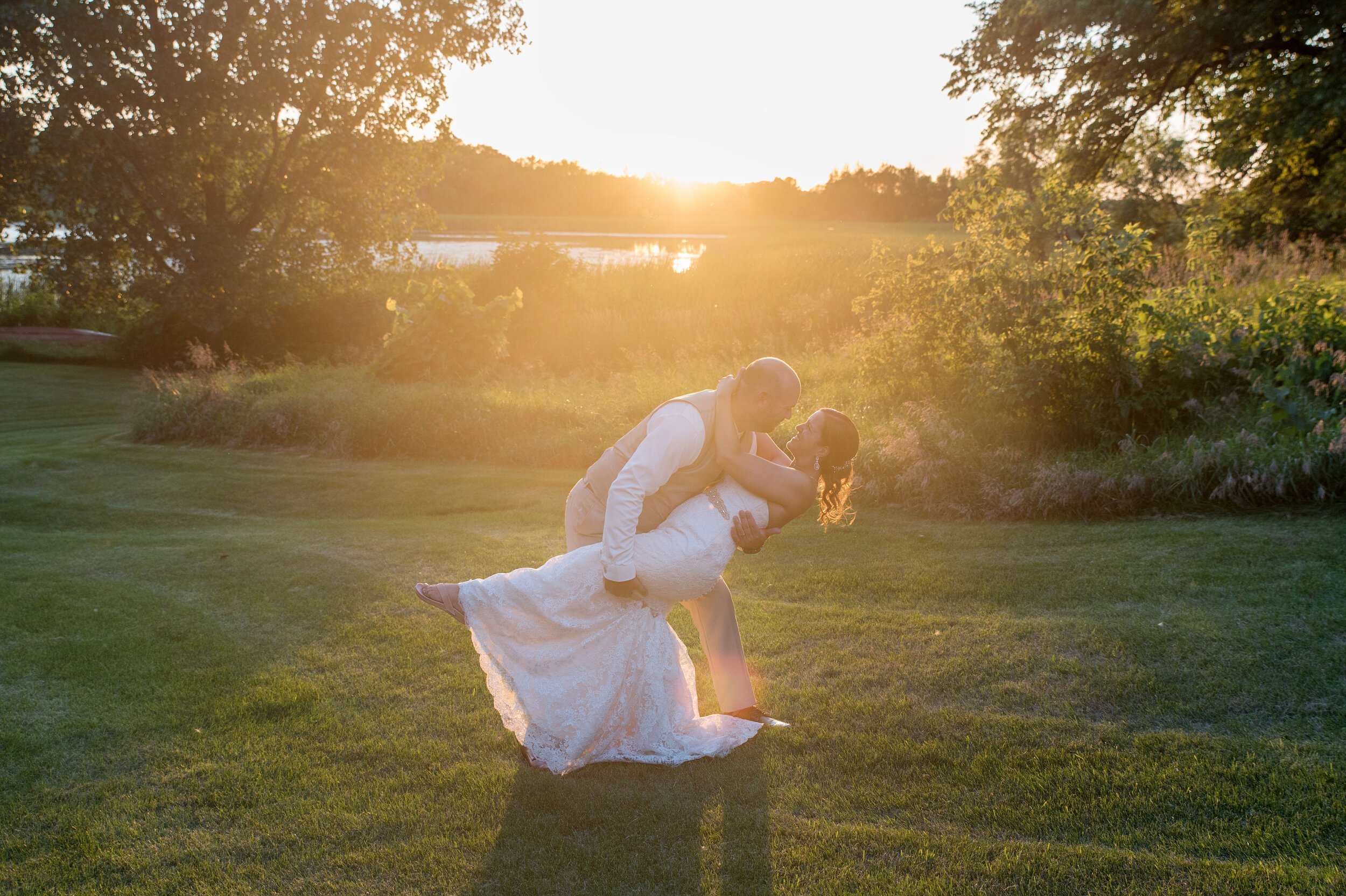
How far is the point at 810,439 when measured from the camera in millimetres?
4012

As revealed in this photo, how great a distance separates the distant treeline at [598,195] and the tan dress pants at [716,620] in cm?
5175

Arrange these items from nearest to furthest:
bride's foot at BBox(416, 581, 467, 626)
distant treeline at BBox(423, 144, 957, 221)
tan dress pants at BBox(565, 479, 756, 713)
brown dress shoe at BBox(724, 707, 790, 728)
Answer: bride's foot at BBox(416, 581, 467, 626)
tan dress pants at BBox(565, 479, 756, 713)
brown dress shoe at BBox(724, 707, 790, 728)
distant treeline at BBox(423, 144, 957, 221)

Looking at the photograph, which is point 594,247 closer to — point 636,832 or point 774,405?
point 774,405

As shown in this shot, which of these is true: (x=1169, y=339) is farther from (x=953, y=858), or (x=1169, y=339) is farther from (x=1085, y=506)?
(x=953, y=858)

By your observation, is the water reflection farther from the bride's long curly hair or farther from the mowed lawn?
the bride's long curly hair

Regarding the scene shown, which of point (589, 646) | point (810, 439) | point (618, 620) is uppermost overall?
point (810, 439)

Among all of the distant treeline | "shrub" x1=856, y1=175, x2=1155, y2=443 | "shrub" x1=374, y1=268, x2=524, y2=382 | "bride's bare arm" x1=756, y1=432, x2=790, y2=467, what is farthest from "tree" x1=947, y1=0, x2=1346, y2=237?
the distant treeline

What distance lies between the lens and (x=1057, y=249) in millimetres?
9555

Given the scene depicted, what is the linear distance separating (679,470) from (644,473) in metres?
0.35

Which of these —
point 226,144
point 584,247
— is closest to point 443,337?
point 226,144

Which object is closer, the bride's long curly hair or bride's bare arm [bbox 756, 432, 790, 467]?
the bride's long curly hair

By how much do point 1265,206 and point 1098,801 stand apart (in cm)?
1835

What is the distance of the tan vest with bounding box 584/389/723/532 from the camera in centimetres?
377

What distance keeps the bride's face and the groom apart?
27 cm
